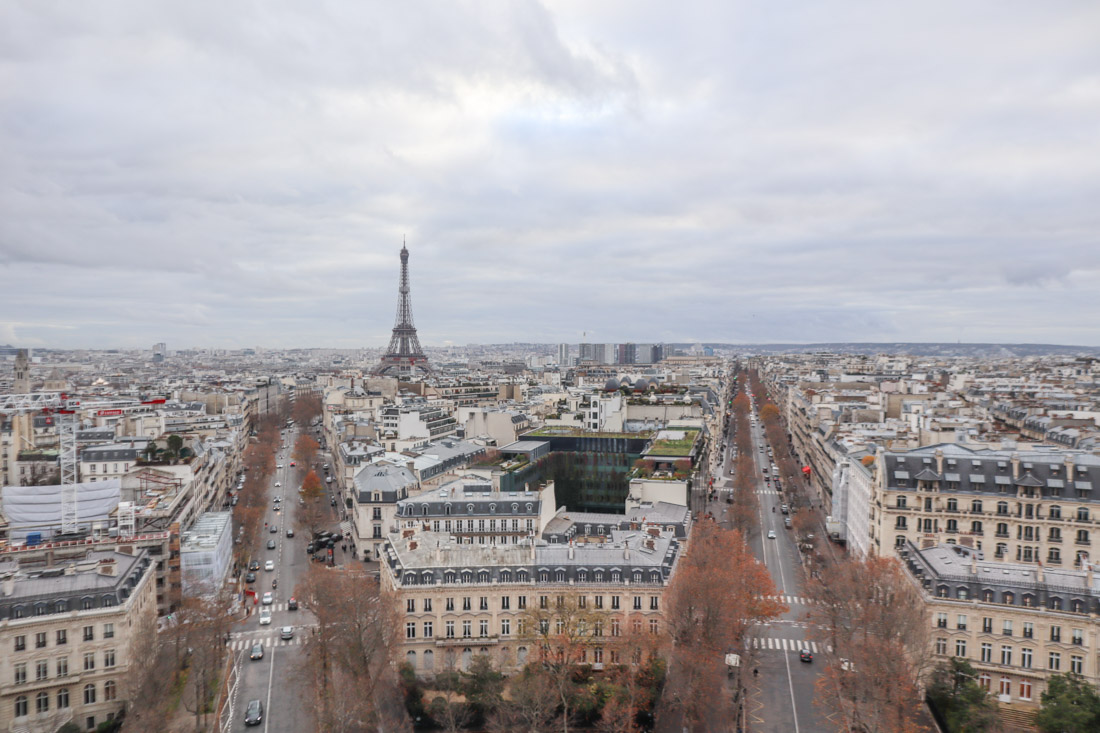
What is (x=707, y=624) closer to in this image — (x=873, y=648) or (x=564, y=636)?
(x=564, y=636)

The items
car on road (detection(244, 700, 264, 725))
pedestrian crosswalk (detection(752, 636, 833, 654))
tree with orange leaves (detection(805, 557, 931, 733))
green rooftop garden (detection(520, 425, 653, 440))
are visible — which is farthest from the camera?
green rooftop garden (detection(520, 425, 653, 440))

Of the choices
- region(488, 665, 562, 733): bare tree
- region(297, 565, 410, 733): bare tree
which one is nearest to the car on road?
region(297, 565, 410, 733): bare tree

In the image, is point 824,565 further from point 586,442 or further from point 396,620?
point 396,620

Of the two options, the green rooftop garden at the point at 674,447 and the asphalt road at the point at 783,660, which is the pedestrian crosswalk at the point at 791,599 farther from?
the green rooftop garden at the point at 674,447

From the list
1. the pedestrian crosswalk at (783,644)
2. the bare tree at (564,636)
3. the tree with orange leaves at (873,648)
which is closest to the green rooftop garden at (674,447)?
the pedestrian crosswalk at (783,644)

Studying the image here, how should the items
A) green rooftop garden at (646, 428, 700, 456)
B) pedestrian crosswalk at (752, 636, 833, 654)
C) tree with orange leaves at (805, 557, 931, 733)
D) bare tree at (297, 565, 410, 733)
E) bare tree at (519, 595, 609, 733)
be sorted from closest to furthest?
1. tree with orange leaves at (805, 557, 931, 733)
2. bare tree at (297, 565, 410, 733)
3. bare tree at (519, 595, 609, 733)
4. pedestrian crosswalk at (752, 636, 833, 654)
5. green rooftop garden at (646, 428, 700, 456)

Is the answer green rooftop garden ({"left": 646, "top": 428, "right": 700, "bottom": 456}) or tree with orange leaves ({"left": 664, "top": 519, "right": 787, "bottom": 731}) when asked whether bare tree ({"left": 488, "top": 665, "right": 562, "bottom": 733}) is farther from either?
green rooftop garden ({"left": 646, "top": 428, "right": 700, "bottom": 456})

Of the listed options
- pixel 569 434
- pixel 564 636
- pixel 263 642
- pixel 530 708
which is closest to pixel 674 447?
pixel 569 434

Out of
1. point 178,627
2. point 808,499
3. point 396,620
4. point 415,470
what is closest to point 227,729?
point 178,627

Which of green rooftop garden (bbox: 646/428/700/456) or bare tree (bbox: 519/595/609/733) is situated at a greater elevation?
green rooftop garden (bbox: 646/428/700/456)
